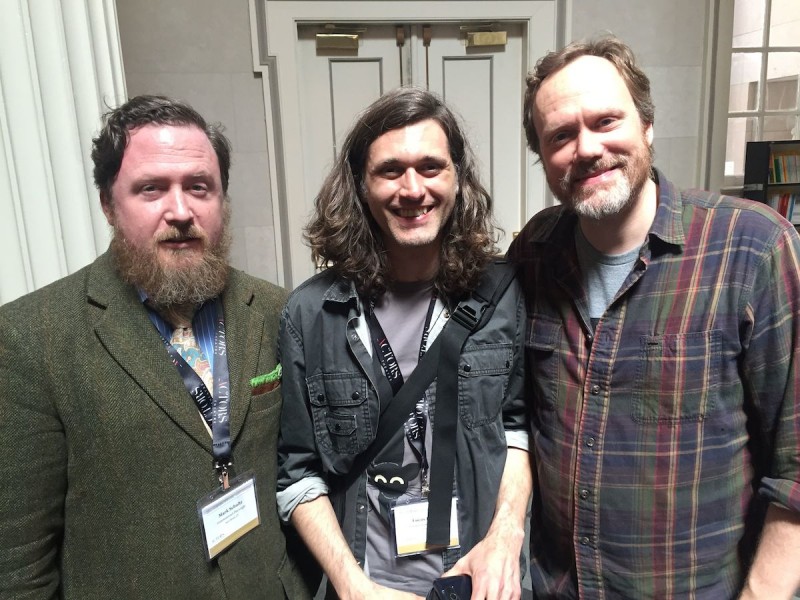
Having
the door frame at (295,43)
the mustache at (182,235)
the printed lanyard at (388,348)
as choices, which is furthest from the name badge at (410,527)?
the door frame at (295,43)

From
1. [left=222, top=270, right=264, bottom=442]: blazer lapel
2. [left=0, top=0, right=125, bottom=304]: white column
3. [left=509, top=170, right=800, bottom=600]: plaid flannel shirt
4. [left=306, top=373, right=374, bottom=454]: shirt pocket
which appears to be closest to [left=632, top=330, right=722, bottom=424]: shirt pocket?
[left=509, top=170, right=800, bottom=600]: plaid flannel shirt

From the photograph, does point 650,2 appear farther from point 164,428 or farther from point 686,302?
point 164,428

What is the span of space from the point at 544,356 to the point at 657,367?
0.26 m

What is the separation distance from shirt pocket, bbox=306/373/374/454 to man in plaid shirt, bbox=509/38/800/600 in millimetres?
446

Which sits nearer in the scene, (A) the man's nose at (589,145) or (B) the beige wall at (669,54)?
(A) the man's nose at (589,145)

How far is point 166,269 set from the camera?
116 cm

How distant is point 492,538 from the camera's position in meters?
1.23

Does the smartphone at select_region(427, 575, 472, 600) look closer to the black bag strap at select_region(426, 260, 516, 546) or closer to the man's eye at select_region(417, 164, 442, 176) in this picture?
the black bag strap at select_region(426, 260, 516, 546)

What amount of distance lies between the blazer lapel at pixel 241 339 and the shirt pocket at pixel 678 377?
2.83 feet

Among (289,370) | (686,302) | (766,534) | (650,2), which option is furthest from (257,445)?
(650,2)

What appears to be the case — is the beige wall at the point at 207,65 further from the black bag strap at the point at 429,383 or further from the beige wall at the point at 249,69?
the black bag strap at the point at 429,383

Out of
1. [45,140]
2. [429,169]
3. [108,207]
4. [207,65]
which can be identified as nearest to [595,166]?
[429,169]

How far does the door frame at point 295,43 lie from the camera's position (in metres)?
3.05

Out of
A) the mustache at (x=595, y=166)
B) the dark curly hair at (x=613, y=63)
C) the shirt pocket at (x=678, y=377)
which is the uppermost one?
the dark curly hair at (x=613, y=63)
